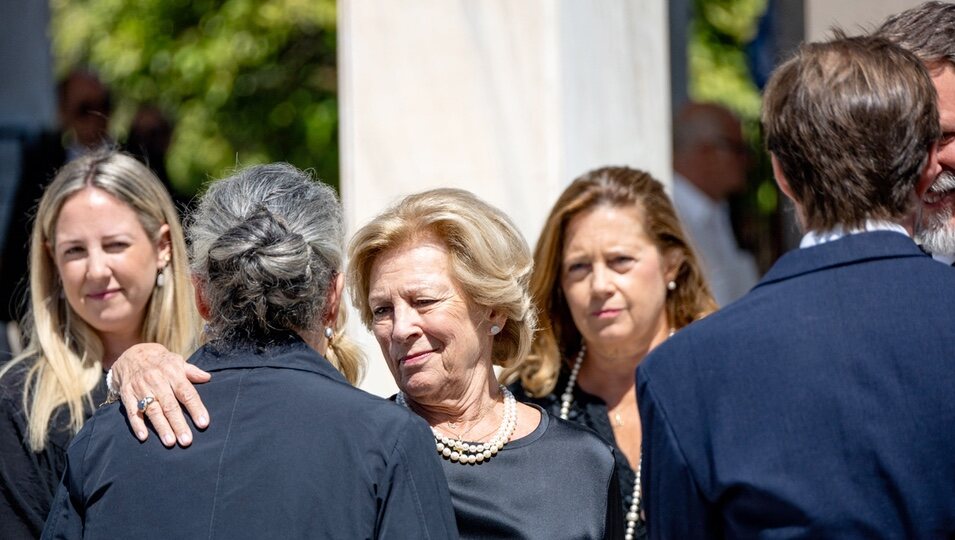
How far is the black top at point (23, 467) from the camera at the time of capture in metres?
3.04

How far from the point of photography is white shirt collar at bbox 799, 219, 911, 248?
2.02 m

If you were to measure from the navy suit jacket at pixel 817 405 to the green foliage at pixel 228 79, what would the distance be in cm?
880

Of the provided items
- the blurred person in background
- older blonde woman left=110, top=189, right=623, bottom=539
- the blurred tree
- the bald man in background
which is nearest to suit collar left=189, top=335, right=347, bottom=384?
older blonde woman left=110, top=189, right=623, bottom=539

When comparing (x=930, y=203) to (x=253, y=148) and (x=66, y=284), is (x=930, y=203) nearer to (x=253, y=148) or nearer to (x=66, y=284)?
(x=66, y=284)

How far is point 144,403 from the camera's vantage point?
7.54 ft

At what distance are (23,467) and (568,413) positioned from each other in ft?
4.93

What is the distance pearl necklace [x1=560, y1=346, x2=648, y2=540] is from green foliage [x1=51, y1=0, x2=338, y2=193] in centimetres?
716

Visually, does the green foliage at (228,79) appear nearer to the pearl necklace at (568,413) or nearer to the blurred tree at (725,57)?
the blurred tree at (725,57)

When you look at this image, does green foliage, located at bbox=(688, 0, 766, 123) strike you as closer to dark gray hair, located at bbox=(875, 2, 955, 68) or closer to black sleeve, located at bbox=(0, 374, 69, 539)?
dark gray hair, located at bbox=(875, 2, 955, 68)

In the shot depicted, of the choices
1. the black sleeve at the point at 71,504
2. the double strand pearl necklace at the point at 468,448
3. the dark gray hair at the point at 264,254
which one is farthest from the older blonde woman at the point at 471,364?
the black sleeve at the point at 71,504

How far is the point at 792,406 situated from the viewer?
1.94 meters

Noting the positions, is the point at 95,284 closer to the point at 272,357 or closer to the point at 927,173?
the point at 272,357

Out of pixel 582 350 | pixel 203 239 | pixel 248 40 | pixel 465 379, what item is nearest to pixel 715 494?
pixel 465 379

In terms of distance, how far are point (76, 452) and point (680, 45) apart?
7.11 metres
